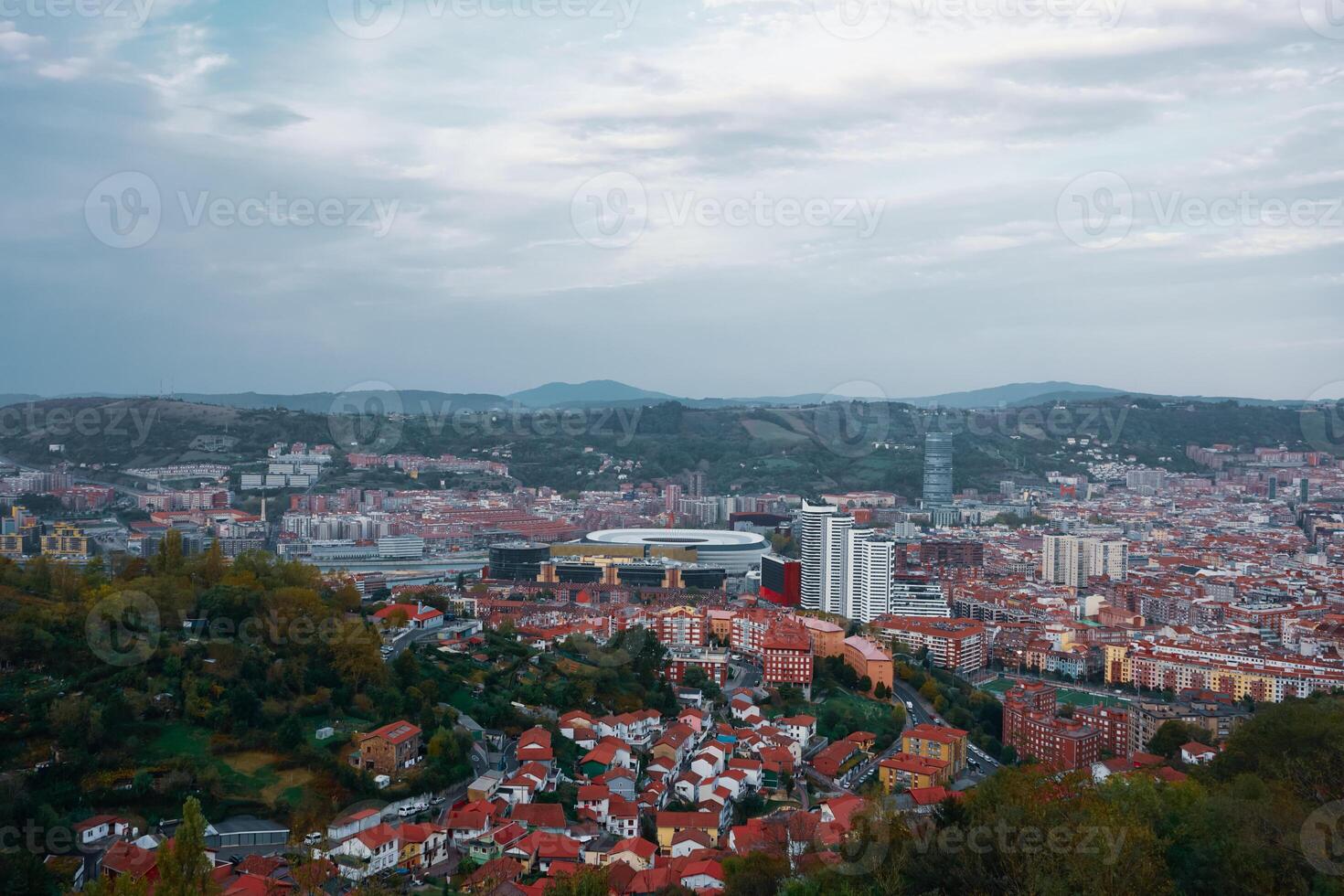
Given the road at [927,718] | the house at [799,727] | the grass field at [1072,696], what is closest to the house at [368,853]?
the house at [799,727]

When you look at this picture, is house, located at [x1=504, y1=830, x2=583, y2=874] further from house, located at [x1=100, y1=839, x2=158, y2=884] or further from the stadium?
the stadium

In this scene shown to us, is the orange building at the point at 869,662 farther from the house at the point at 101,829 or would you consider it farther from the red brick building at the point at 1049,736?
the house at the point at 101,829

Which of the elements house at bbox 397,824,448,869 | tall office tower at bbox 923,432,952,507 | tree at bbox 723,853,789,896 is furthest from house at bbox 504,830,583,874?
tall office tower at bbox 923,432,952,507

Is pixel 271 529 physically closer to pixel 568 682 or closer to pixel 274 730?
pixel 568 682

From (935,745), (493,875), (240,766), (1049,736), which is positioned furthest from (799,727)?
(240,766)

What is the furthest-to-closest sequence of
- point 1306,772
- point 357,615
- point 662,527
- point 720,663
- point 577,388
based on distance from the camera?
point 577,388 < point 662,527 < point 720,663 < point 357,615 < point 1306,772

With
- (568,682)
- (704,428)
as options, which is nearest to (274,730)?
(568,682)
